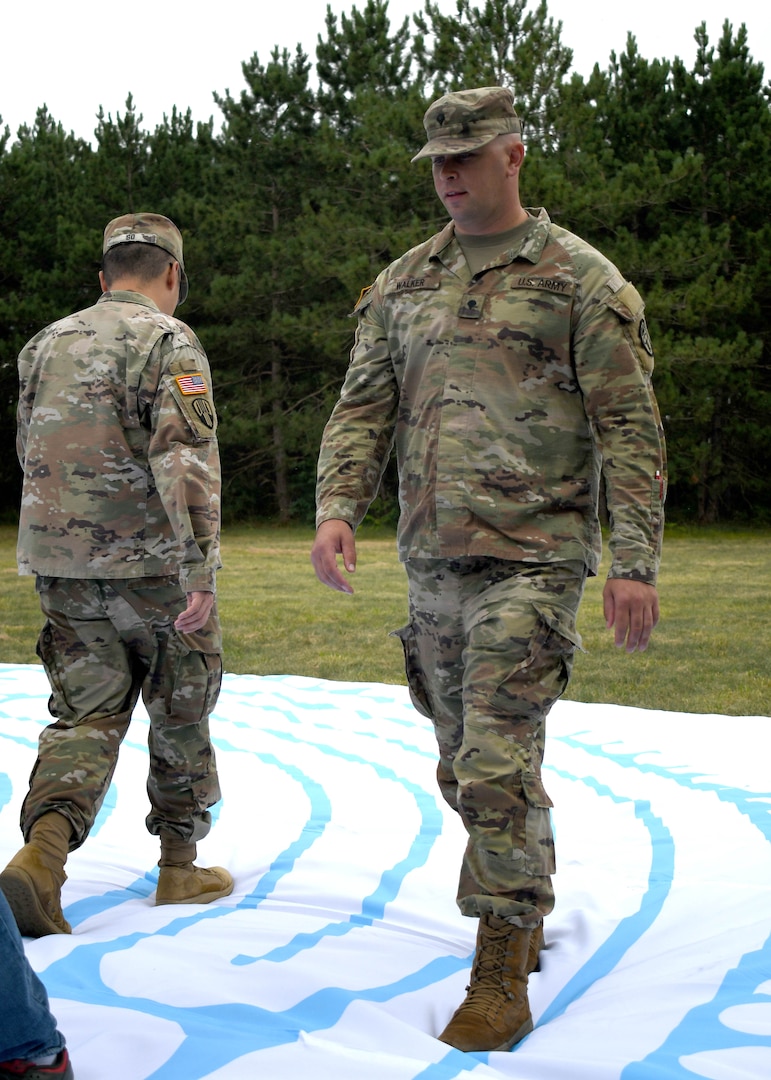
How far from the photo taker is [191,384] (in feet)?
10.4

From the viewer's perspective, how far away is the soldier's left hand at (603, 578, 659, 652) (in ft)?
8.42

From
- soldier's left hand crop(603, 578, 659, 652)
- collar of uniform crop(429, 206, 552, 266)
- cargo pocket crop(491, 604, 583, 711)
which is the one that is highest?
collar of uniform crop(429, 206, 552, 266)

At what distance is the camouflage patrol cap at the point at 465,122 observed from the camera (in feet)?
8.93

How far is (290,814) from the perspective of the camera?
4.03 metres

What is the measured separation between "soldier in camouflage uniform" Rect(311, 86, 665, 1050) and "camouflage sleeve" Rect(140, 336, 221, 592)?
1.27ft

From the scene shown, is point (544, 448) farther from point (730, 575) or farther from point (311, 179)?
point (311, 179)

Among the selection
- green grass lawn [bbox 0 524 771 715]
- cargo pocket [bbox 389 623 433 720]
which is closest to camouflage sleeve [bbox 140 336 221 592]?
cargo pocket [bbox 389 623 433 720]

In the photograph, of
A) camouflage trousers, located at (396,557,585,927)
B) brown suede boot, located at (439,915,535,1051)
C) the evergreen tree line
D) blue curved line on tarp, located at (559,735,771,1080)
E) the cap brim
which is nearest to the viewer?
blue curved line on tarp, located at (559,735,771,1080)

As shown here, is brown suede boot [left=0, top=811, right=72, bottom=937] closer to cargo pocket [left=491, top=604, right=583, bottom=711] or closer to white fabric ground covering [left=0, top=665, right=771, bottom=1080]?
white fabric ground covering [left=0, top=665, right=771, bottom=1080]

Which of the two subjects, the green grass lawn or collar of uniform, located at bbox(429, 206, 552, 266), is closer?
collar of uniform, located at bbox(429, 206, 552, 266)

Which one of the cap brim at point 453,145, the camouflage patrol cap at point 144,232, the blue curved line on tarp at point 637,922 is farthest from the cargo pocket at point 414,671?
the camouflage patrol cap at point 144,232

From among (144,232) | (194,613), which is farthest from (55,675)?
(144,232)

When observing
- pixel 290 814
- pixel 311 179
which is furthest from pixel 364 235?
pixel 290 814

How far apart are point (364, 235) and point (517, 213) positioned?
1975 centimetres
